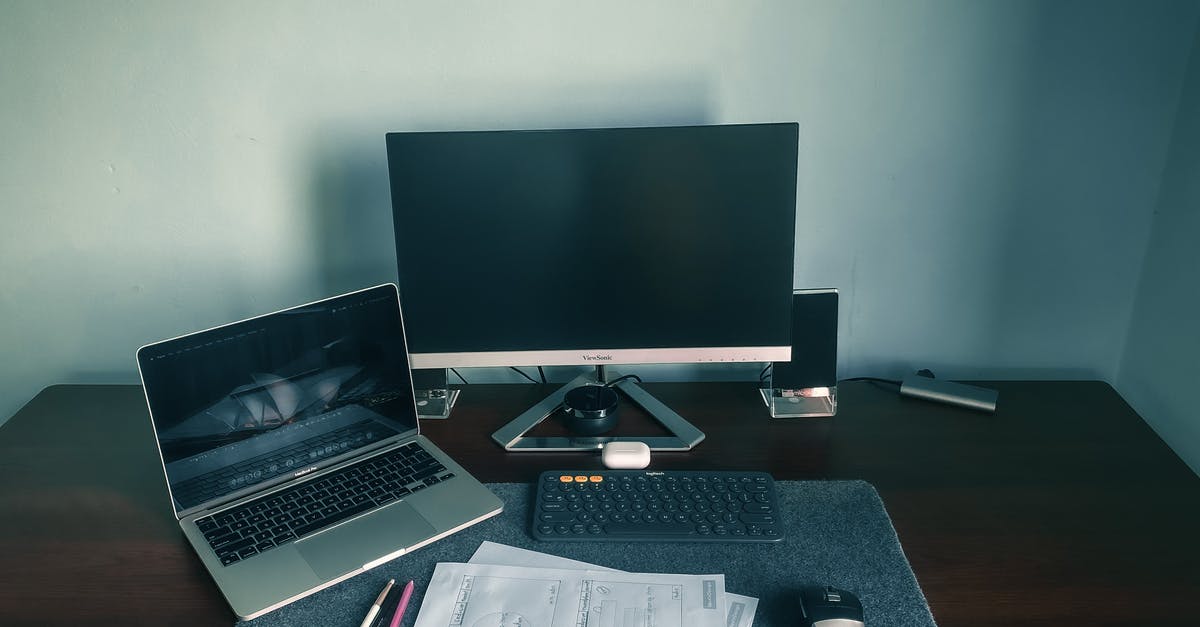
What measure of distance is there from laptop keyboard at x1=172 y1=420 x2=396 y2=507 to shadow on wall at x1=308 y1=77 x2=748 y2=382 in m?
0.32

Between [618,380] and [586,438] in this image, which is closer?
[586,438]

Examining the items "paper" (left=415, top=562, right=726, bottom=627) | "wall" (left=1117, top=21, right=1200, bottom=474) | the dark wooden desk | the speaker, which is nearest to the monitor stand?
the dark wooden desk

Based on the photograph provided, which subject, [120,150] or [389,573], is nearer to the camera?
[389,573]

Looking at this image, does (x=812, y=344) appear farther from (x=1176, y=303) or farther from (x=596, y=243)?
(x=1176, y=303)

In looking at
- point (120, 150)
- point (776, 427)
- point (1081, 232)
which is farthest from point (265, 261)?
point (1081, 232)

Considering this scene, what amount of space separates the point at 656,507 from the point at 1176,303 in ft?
2.82

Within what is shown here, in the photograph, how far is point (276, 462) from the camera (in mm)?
1064

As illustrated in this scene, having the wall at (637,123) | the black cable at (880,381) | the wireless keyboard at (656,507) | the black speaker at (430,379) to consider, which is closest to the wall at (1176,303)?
the wall at (637,123)

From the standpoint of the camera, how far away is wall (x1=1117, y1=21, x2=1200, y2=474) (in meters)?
1.16

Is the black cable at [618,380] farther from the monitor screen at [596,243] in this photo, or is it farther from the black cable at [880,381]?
the black cable at [880,381]

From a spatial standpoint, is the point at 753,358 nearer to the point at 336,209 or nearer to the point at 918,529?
the point at 918,529

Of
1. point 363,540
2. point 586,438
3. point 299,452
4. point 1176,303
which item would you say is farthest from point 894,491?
point 299,452

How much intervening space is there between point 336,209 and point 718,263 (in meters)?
0.63

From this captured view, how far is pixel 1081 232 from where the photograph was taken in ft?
4.17
